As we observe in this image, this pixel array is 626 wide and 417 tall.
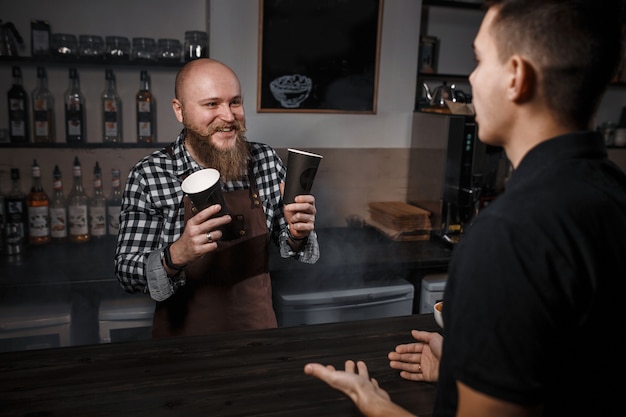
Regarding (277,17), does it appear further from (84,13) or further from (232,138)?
(232,138)

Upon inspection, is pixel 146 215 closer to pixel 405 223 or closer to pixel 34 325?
pixel 34 325

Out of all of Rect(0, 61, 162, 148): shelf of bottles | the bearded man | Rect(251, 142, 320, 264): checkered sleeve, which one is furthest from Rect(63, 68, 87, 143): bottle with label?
Rect(251, 142, 320, 264): checkered sleeve

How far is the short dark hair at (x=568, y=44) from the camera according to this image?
82cm

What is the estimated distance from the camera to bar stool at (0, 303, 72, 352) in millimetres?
2611

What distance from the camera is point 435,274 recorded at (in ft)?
10.7

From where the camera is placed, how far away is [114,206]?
3178 mm

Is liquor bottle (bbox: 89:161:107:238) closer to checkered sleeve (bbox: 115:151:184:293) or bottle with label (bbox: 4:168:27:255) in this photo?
bottle with label (bbox: 4:168:27:255)

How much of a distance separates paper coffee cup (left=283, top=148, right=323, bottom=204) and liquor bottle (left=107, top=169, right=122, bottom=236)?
1544 millimetres

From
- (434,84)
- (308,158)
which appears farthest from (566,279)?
(434,84)

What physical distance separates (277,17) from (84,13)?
1.02 metres

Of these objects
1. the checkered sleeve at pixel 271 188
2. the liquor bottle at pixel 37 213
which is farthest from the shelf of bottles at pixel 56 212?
the checkered sleeve at pixel 271 188

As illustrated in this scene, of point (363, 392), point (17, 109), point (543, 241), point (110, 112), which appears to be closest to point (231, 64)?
point (110, 112)

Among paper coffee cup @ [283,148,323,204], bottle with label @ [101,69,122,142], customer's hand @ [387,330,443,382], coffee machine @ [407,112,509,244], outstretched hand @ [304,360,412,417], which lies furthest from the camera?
coffee machine @ [407,112,509,244]

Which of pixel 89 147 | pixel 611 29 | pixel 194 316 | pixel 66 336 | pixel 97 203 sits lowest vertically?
pixel 66 336
